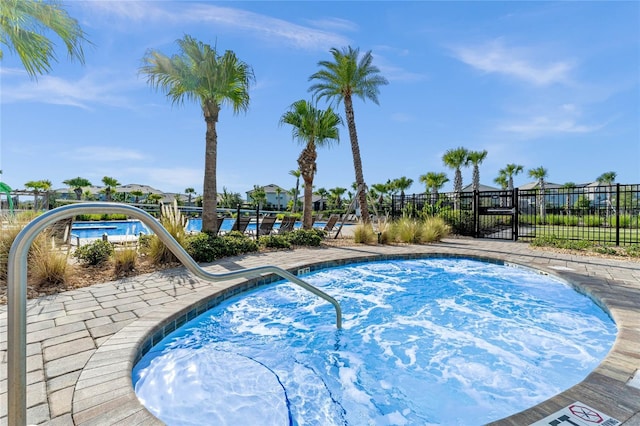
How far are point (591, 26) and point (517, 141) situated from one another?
9.95m

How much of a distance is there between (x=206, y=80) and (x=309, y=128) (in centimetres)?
512

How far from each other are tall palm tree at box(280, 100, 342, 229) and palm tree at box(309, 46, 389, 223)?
70cm

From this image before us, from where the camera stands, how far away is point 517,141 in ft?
53.9

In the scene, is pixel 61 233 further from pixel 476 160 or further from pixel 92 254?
pixel 476 160

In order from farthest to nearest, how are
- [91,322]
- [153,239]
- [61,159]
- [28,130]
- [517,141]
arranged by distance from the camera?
[61,159] < [517,141] < [28,130] < [153,239] < [91,322]

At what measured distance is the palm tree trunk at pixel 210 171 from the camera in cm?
741

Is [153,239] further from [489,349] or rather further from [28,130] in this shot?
[28,130]

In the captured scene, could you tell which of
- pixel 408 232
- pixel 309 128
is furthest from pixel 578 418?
pixel 309 128

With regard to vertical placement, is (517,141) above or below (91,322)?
above

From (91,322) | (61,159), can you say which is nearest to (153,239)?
(91,322)

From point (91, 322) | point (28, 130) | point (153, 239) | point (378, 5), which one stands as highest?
point (378, 5)

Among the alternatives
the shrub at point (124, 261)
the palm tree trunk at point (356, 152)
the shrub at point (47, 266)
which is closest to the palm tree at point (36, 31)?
the shrub at point (47, 266)

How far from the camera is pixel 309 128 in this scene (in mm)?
11805

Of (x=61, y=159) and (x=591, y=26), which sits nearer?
(x=591, y=26)
